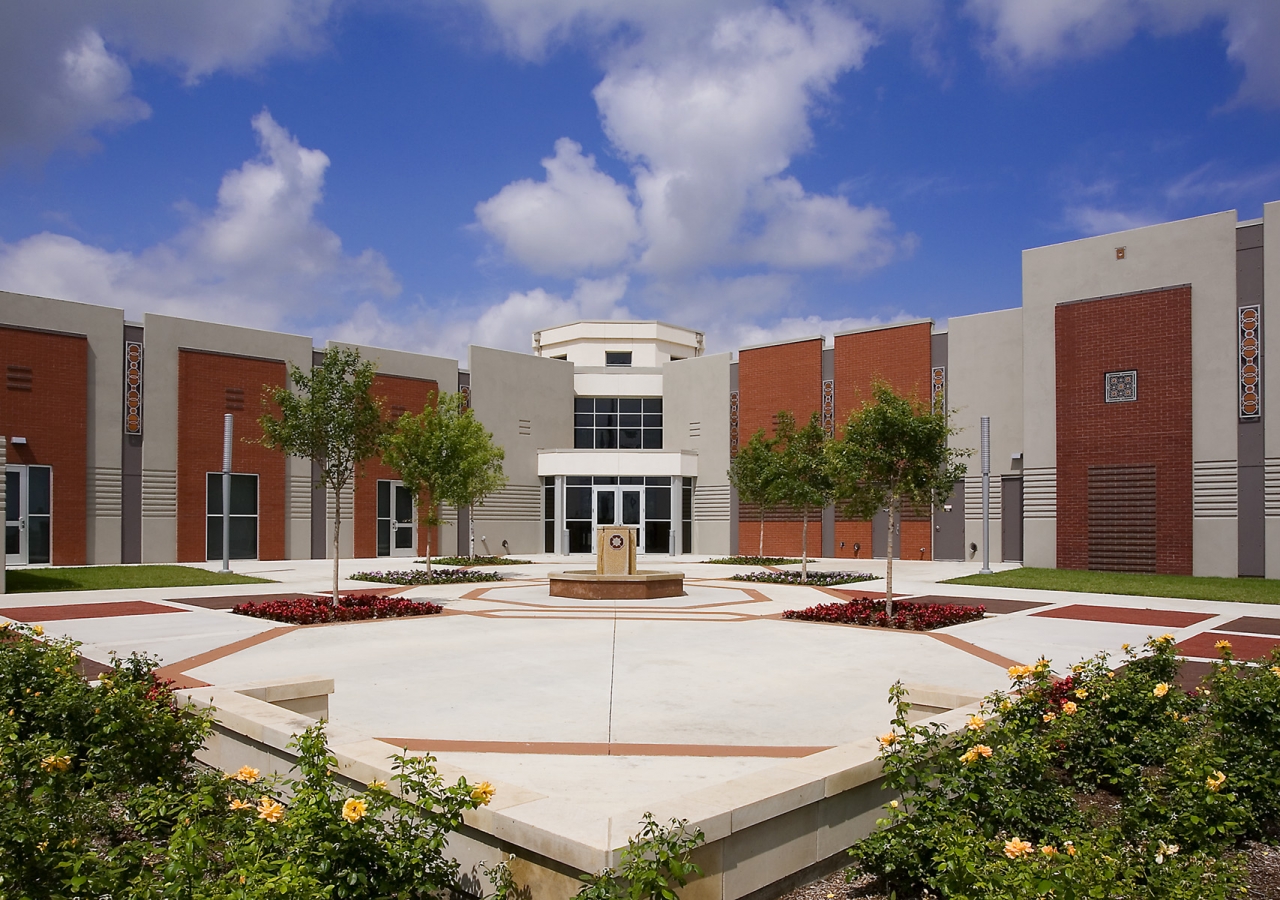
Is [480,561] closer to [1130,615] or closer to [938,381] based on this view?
[938,381]

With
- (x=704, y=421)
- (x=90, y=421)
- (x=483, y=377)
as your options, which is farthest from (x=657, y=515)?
(x=90, y=421)

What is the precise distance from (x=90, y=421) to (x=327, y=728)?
28.0 metres

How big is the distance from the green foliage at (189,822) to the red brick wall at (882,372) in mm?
29704

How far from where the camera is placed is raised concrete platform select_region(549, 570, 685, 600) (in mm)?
19484

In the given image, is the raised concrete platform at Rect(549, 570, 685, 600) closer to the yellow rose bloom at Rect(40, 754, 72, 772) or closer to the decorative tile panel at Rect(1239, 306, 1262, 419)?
the yellow rose bloom at Rect(40, 754, 72, 772)

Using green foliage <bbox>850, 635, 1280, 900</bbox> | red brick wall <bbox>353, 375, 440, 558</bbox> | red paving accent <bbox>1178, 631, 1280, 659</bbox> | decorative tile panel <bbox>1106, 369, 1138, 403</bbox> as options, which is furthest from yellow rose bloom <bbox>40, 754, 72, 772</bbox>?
red brick wall <bbox>353, 375, 440, 558</bbox>

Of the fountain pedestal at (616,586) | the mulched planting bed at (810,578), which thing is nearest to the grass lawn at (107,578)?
the fountain pedestal at (616,586)

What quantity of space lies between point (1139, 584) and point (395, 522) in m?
26.2

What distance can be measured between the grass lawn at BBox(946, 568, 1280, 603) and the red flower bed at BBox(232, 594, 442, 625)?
14.5 metres

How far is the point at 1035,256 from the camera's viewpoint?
29.7 m

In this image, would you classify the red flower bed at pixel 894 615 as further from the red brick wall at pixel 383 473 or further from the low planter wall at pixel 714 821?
the red brick wall at pixel 383 473

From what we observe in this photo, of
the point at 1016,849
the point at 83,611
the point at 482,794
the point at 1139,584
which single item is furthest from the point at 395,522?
the point at 1016,849

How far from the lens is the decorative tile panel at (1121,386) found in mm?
27406

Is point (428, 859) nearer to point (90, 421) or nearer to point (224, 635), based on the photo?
point (224, 635)
